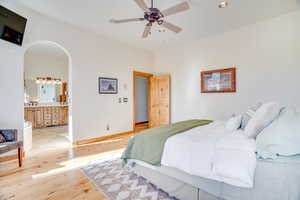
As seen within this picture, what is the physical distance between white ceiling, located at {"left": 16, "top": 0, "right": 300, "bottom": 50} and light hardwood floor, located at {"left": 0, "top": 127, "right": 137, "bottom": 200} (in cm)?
292

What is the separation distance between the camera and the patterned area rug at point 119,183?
169cm

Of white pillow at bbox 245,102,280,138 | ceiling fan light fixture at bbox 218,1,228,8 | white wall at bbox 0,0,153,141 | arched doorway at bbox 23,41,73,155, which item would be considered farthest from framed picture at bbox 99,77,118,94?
white pillow at bbox 245,102,280,138

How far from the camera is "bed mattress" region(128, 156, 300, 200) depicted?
3.61 feet

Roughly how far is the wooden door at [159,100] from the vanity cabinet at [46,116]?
3.85 metres

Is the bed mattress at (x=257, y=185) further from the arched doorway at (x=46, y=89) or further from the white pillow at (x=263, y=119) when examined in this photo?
the arched doorway at (x=46, y=89)

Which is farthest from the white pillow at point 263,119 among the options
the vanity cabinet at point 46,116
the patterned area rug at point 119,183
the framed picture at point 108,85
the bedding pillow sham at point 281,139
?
the vanity cabinet at point 46,116

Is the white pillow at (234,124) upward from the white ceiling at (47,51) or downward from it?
downward

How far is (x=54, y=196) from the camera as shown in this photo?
1.70 meters

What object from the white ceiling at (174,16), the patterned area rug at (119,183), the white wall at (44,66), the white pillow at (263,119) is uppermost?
the white ceiling at (174,16)

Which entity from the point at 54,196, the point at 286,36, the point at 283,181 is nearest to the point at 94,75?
the point at 54,196

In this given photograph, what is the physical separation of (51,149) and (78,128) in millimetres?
689

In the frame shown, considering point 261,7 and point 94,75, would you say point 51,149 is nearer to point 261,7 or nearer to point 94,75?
point 94,75

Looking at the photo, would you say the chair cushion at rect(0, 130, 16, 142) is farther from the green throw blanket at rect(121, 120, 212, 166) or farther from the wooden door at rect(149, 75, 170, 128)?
the wooden door at rect(149, 75, 170, 128)

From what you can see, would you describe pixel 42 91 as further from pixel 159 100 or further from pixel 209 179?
pixel 209 179
